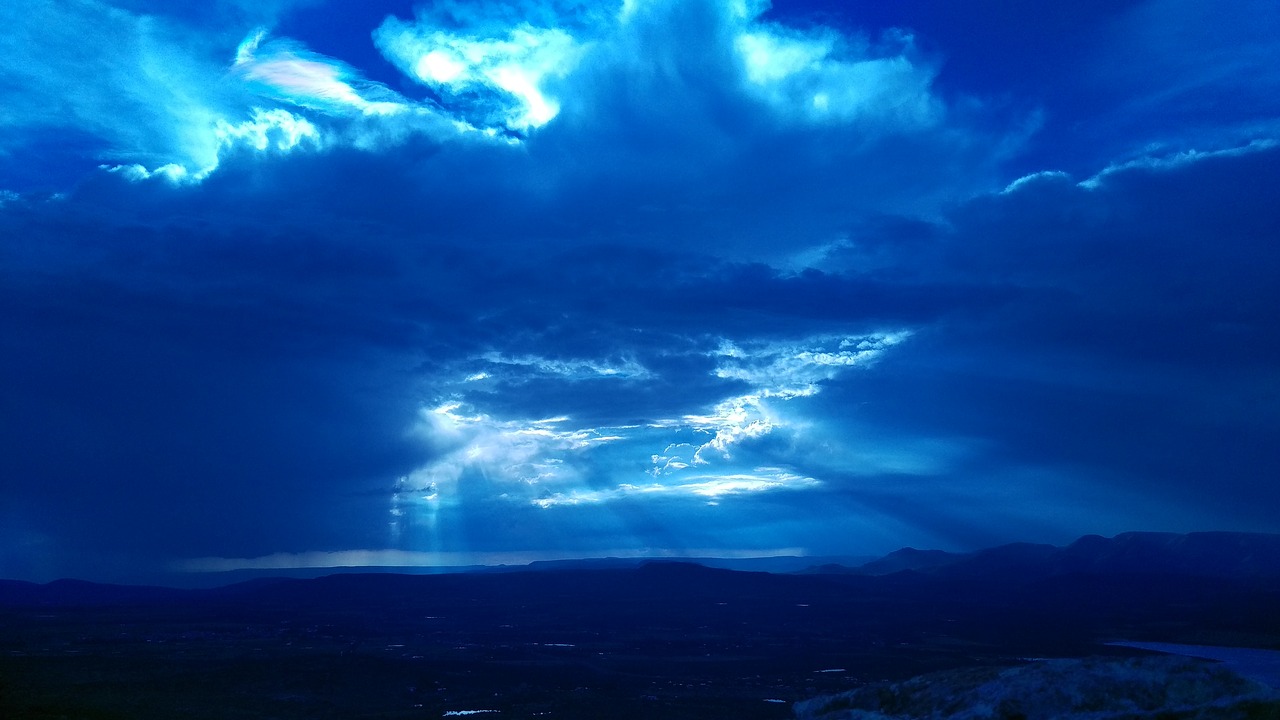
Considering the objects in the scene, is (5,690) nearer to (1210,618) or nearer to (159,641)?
(159,641)

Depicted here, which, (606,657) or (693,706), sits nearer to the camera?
(693,706)

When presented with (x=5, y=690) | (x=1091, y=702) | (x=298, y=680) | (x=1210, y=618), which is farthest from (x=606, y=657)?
(x=1210, y=618)

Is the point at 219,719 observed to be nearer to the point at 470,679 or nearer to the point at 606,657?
the point at 470,679

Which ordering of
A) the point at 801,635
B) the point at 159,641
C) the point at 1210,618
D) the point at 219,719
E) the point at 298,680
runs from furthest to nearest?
the point at 1210,618 → the point at 801,635 → the point at 159,641 → the point at 298,680 → the point at 219,719

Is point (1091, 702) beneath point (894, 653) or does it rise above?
above

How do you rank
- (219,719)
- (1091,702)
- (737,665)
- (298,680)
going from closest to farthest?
(1091,702), (219,719), (298,680), (737,665)

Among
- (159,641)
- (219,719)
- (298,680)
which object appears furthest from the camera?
(159,641)

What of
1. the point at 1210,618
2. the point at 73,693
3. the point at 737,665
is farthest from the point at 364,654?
the point at 1210,618

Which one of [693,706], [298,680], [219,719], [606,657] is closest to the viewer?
[219,719]

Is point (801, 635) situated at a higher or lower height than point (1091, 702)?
lower
